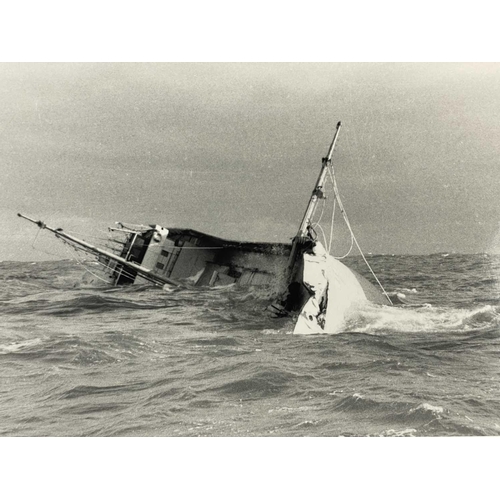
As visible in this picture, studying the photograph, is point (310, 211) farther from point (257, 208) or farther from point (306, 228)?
point (257, 208)

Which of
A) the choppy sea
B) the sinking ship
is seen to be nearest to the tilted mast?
the sinking ship

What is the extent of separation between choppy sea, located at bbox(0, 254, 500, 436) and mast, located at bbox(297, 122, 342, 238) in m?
0.71

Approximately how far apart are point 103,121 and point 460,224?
4101 millimetres

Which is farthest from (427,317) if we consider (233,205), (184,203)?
(184,203)

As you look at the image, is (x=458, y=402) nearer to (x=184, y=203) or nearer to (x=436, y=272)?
(x=436, y=272)

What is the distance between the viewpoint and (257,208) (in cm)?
538

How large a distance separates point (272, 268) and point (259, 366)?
3.10 metres

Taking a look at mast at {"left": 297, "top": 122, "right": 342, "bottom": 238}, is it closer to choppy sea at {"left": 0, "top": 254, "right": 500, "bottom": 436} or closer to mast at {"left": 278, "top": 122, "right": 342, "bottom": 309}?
mast at {"left": 278, "top": 122, "right": 342, "bottom": 309}

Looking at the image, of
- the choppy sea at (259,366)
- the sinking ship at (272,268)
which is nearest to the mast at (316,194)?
the sinking ship at (272,268)

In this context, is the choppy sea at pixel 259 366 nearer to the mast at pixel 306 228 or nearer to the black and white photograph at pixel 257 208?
the black and white photograph at pixel 257 208

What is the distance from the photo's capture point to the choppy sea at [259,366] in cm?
445

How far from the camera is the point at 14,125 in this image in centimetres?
529

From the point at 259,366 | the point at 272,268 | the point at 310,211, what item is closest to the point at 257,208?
the point at 310,211

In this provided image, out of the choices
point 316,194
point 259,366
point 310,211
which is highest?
point 316,194
